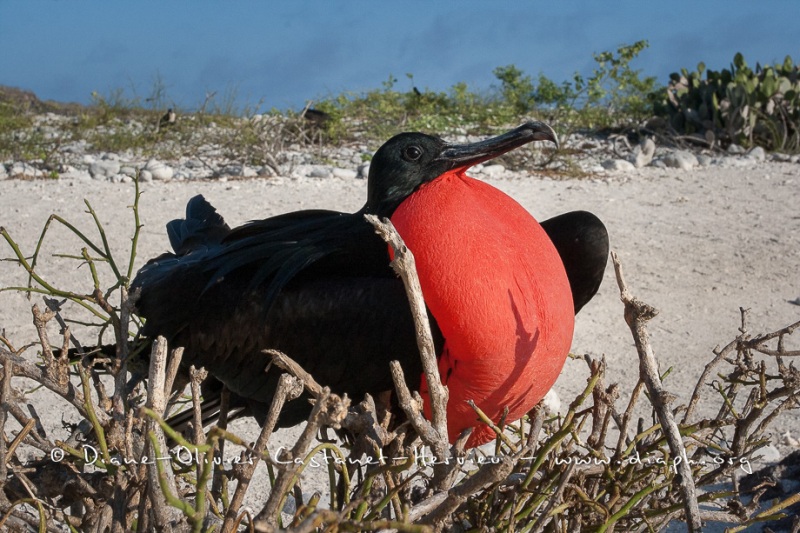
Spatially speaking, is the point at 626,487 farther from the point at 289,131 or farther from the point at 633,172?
the point at 289,131

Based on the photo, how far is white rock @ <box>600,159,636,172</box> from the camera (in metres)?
6.38

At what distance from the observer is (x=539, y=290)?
1402mm

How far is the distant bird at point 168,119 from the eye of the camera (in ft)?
25.0

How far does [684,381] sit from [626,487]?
163 cm

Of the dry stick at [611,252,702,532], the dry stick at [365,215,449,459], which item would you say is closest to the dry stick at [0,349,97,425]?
the dry stick at [365,215,449,459]

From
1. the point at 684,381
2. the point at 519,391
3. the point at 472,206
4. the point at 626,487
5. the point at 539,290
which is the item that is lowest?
the point at 684,381

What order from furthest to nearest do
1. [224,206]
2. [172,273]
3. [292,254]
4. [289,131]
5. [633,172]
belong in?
[289,131] → [633,172] → [224,206] → [172,273] → [292,254]

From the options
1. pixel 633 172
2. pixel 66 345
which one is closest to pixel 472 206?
pixel 66 345

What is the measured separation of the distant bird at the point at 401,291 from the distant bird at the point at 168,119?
587 cm

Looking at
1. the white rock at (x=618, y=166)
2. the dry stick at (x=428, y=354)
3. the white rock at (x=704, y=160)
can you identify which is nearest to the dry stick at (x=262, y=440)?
the dry stick at (x=428, y=354)

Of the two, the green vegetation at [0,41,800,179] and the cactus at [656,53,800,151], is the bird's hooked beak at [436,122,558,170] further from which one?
the cactus at [656,53,800,151]

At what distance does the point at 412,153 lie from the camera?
169 centimetres

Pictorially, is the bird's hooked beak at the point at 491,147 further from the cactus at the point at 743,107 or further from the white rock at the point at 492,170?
the cactus at the point at 743,107

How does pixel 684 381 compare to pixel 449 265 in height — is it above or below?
below
